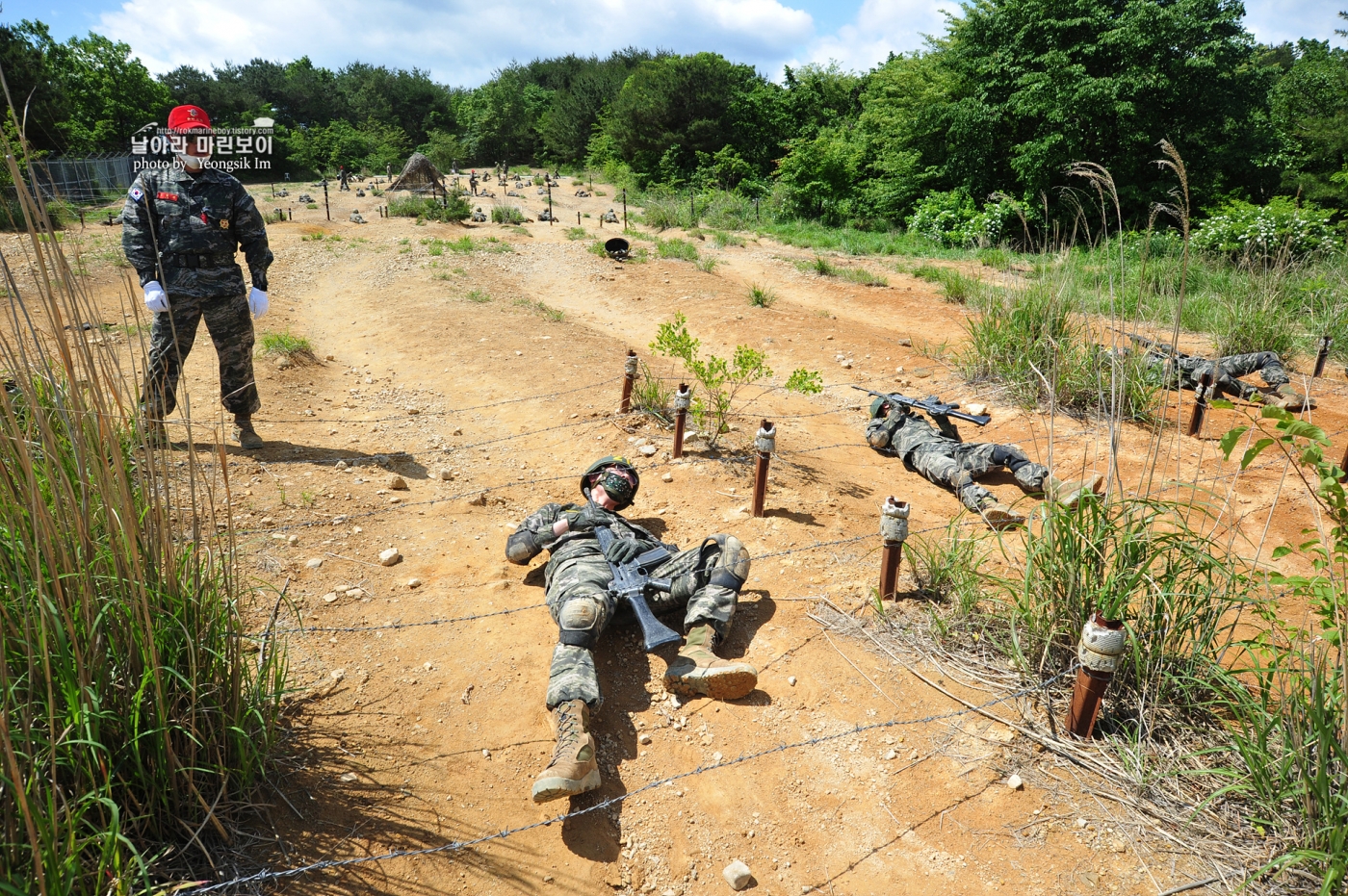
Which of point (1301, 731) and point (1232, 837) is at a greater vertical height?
point (1301, 731)

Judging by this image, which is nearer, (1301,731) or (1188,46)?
(1301,731)

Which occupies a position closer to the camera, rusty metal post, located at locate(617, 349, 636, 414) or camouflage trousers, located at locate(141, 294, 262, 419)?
camouflage trousers, located at locate(141, 294, 262, 419)

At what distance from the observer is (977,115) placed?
15.5 meters

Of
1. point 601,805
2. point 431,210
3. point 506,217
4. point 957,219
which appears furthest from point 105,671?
point 431,210

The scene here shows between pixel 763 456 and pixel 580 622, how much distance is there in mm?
1353

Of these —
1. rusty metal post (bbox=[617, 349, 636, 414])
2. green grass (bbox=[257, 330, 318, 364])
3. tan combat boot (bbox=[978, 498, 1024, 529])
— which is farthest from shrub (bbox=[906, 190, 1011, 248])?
green grass (bbox=[257, 330, 318, 364])

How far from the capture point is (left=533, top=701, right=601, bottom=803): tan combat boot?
2.08 meters

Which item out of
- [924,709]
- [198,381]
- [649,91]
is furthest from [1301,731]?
[649,91]

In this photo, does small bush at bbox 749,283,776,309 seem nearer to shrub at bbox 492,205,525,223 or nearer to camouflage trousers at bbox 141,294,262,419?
camouflage trousers at bbox 141,294,262,419

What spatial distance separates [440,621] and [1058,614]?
88.2 inches

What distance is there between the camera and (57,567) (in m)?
1.78

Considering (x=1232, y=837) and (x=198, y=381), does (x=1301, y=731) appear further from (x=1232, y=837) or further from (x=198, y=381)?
(x=198, y=381)

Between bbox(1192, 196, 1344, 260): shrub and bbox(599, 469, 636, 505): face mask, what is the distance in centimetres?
1016

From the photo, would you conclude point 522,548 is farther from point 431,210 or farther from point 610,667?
point 431,210
